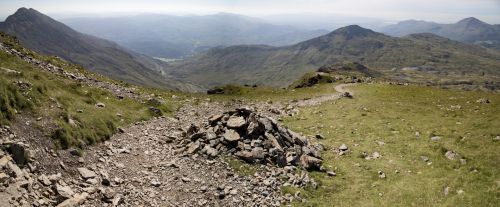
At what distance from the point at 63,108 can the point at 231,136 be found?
40.7ft

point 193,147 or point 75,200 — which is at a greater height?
point 75,200

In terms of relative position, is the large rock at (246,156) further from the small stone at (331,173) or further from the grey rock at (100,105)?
the grey rock at (100,105)

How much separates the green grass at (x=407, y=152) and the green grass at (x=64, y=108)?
47.3 ft

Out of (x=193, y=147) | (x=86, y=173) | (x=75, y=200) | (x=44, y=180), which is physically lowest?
(x=193, y=147)

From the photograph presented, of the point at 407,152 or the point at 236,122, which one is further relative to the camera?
the point at 236,122

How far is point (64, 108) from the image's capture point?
86.7ft

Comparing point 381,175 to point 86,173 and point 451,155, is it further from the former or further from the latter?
point 86,173

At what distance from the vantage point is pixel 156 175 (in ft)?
77.7

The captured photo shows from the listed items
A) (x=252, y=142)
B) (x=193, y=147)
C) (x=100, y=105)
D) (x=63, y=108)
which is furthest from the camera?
(x=100, y=105)

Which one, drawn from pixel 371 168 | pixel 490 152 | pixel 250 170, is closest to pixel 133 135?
pixel 250 170

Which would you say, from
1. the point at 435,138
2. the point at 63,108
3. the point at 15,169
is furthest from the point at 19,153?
the point at 435,138

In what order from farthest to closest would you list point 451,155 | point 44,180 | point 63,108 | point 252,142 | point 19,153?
point 252,142, point 451,155, point 63,108, point 19,153, point 44,180

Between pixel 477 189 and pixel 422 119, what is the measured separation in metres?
22.2

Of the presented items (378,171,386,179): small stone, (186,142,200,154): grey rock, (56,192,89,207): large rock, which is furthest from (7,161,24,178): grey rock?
(378,171,386,179): small stone
